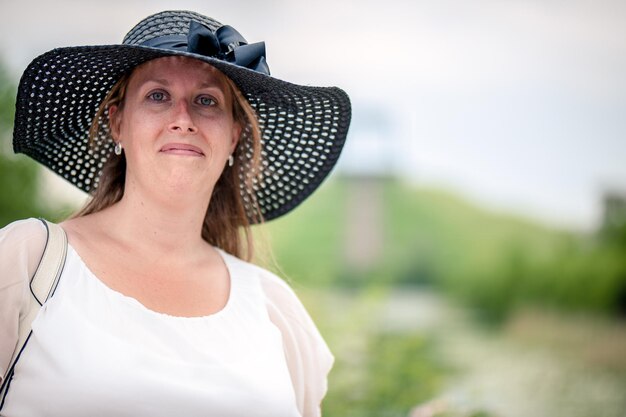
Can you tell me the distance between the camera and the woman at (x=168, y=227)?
1.86m

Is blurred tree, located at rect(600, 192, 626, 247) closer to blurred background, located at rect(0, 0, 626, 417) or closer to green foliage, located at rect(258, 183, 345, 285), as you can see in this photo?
blurred background, located at rect(0, 0, 626, 417)

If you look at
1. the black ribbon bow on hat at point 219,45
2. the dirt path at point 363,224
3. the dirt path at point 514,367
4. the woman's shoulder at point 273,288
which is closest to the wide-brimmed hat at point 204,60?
the black ribbon bow on hat at point 219,45

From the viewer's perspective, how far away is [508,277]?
6168 millimetres

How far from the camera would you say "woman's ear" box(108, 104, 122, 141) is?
2279 millimetres

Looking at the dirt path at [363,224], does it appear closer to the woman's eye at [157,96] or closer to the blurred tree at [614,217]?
the blurred tree at [614,217]

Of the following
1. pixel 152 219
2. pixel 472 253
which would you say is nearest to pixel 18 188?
pixel 152 219

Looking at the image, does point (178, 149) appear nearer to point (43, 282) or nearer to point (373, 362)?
point (43, 282)

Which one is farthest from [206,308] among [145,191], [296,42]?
[296,42]

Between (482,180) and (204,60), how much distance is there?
472 cm

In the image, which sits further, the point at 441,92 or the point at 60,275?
the point at 441,92

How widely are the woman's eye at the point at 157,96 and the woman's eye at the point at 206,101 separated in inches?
3.7

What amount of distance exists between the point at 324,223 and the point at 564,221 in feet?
5.72

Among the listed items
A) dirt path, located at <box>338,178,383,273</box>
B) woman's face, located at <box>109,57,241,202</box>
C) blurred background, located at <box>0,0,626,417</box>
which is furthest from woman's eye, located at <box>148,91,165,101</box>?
dirt path, located at <box>338,178,383,273</box>

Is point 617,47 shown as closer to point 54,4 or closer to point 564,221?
point 564,221
